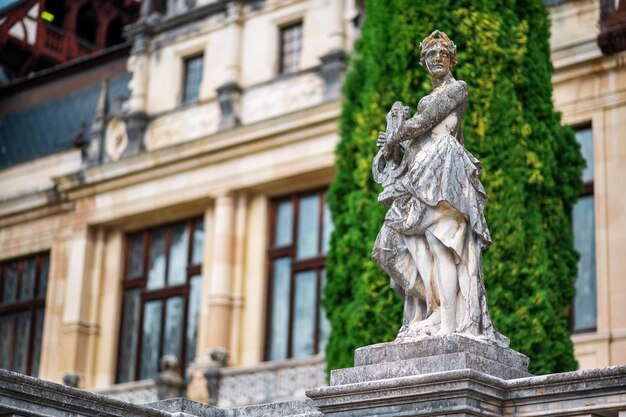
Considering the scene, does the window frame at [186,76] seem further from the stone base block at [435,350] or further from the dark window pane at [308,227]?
the stone base block at [435,350]

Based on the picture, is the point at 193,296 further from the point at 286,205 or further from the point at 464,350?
the point at 464,350

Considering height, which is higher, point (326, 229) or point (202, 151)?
point (202, 151)

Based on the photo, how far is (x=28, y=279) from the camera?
32.8 metres

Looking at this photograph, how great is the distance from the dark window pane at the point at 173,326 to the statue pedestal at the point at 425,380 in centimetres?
1862

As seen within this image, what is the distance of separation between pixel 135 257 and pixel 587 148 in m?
10.7

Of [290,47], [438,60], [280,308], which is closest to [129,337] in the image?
[280,308]

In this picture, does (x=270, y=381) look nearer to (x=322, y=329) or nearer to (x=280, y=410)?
(x=322, y=329)

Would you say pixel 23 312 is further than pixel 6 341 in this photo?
No

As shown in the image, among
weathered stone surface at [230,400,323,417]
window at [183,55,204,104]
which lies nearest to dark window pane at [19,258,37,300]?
window at [183,55,204,104]

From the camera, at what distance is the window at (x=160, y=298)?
96.3ft

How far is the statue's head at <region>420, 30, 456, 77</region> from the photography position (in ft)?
37.8

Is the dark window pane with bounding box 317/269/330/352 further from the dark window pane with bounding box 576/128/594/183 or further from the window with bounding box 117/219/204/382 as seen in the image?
the dark window pane with bounding box 576/128/594/183

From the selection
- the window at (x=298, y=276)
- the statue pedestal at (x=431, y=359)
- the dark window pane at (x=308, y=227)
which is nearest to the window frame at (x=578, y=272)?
the window at (x=298, y=276)

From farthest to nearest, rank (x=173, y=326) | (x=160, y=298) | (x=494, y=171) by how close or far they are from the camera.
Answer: (x=160, y=298), (x=173, y=326), (x=494, y=171)
